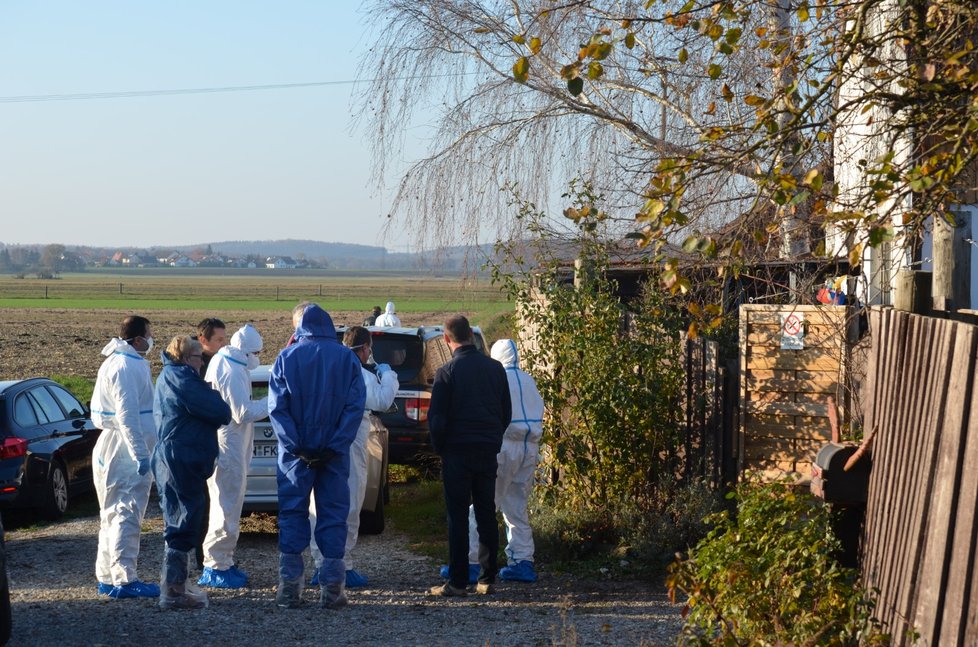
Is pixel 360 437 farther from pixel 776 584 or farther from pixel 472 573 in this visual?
pixel 776 584

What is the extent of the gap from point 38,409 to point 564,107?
632cm

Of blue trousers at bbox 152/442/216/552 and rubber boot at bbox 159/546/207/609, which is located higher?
blue trousers at bbox 152/442/216/552

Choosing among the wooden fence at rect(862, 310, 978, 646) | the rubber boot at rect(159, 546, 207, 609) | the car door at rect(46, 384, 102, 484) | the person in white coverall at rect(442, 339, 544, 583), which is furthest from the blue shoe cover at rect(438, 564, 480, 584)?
the car door at rect(46, 384, 102, 484)

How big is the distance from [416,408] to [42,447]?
3.77 metres

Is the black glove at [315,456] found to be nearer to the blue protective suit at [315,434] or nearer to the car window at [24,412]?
A: the blue protective suit at [315,434]

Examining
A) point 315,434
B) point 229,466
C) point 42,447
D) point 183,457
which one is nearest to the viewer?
point 183,457

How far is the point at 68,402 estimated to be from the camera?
42.2ft

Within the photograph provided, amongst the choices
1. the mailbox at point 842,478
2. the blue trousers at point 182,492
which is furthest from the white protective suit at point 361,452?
the mailbox at point 842,478

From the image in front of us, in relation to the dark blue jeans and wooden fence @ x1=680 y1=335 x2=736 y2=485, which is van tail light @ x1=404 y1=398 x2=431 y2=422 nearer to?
wooden fence @ x1=680 y1=335 x2=736 y2=485

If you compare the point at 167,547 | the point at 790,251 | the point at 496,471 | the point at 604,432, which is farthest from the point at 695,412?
the point at 167,547

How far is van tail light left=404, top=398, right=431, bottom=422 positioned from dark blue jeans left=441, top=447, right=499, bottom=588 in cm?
428

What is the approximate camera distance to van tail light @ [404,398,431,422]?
1278 cm

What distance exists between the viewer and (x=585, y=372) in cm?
955

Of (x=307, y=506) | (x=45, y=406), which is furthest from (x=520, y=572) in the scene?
(x=45, y=406)
